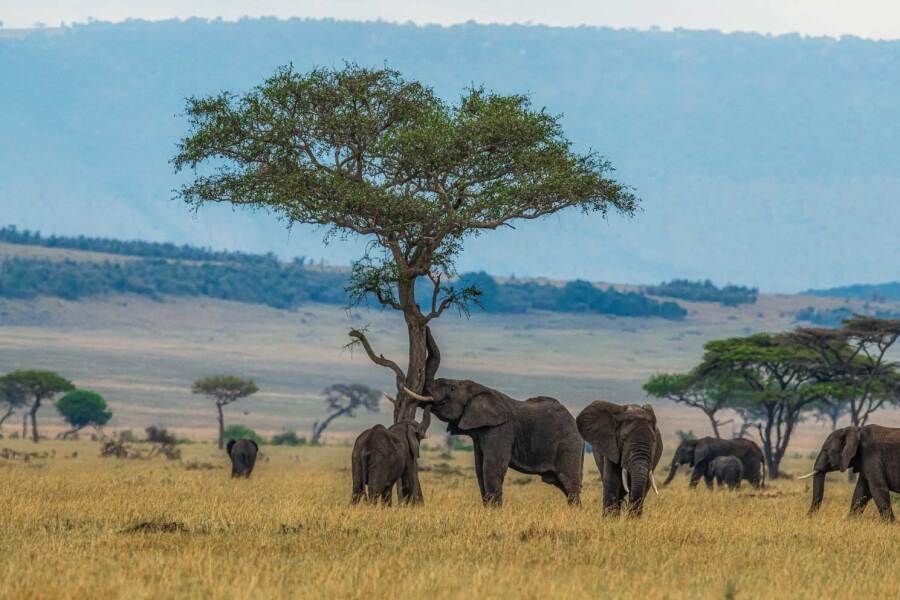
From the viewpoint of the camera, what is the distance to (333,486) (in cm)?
3403

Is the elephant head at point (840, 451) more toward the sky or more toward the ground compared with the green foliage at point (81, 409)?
more toward the sky

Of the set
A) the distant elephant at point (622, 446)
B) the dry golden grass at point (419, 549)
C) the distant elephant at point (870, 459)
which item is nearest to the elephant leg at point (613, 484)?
the distant elephant at point (622, 446)

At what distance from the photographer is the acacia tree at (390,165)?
3156 centimetres

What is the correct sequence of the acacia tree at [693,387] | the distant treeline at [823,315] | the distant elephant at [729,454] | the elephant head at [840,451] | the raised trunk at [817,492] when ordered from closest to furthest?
the elephant head at [840,451] < the raised trunk at [817,492] < the distant elephant at [729,454] < the acacia tree at [693,387] < the distant treeline at [823,315]

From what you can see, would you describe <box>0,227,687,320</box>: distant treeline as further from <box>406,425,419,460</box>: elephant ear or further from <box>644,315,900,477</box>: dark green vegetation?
<box>406,425,419,460</box>: elephant ear

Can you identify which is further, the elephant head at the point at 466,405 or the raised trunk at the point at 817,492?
the raised trunk at the point at 817,492

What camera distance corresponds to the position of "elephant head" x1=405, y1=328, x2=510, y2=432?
24.5 m

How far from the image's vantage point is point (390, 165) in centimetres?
3278

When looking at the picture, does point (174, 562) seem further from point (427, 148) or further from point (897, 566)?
point (427, 148)

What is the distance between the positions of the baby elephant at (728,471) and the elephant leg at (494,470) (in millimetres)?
13751

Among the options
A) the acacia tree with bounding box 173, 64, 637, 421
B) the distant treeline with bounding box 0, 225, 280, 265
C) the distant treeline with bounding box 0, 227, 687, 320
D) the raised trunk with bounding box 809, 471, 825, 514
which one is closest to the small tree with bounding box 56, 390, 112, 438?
the acacia tree with bounding box 173, 64, 637, 421

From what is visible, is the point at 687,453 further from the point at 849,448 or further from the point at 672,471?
the point at 849,448

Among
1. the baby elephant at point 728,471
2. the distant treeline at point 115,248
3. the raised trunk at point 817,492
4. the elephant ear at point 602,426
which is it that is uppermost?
the distant treeline at point 115,248

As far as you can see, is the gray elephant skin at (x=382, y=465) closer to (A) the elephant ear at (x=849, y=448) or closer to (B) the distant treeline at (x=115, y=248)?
(A) the elephant ear at (x=849, y=448)
